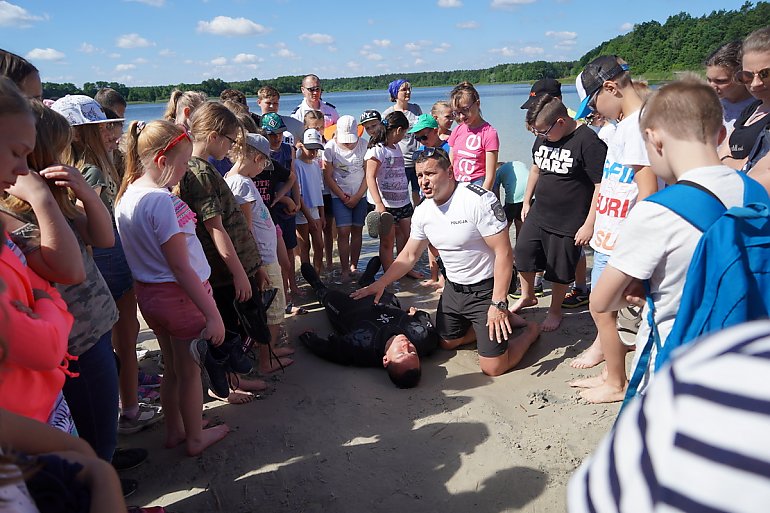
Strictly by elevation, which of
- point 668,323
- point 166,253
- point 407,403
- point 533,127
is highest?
point 533,127

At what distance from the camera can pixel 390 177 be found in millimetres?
5645

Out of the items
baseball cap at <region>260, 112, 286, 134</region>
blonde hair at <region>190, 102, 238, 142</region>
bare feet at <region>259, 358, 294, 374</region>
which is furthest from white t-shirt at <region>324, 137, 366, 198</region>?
blonde hair at <region>190, 102, 238, 142</region>

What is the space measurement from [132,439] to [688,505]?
3146 mm

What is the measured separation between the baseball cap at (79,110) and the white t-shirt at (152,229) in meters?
0.54

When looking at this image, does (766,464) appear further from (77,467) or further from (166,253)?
(166,253)

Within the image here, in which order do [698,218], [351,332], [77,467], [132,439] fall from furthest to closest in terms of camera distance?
1. [351,332]
2. [132,439]
3. [698,218]
4. [77,467]

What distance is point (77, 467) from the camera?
115 cm

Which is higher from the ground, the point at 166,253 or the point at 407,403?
the point at 166,253

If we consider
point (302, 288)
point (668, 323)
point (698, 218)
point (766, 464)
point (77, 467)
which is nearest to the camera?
point (766, 464)

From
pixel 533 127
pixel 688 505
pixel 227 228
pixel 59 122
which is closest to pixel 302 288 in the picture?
pixel 227 228

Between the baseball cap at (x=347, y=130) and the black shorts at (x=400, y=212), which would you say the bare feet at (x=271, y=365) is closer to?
the black shorts at (x=400, y=212)

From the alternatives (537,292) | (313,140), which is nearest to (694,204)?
(537,292)

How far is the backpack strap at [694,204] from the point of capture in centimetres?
169

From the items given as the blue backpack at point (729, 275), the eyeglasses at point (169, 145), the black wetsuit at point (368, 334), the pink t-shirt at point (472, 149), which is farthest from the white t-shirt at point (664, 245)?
the pink t-shirt at point (472, 149)
